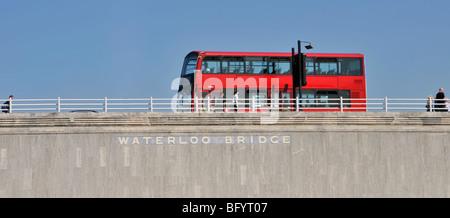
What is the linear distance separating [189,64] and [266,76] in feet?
13.1

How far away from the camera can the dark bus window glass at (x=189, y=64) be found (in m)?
29.5

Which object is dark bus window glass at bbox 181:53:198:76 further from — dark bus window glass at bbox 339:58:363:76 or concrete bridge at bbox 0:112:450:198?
dark bus window glass at bbox 339:58:363:76

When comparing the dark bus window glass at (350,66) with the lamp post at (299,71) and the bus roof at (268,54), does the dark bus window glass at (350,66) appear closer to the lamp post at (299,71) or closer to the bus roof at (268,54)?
the bus roof at (268,54)

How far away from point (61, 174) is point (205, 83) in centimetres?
882

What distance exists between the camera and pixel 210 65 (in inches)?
1148

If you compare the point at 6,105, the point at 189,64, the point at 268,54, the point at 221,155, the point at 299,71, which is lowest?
the point at 221,155

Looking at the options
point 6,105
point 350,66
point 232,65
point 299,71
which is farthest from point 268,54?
point 6,105

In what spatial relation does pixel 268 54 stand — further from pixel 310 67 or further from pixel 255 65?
pixel 310 67

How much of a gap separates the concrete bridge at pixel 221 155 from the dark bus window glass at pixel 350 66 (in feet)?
19.7

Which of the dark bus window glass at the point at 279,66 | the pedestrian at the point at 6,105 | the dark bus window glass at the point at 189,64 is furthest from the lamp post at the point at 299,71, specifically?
the pedestrian at the point at 6,105

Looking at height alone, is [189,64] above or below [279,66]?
above

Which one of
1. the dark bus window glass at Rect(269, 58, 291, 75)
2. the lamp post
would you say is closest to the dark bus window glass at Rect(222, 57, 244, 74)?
the dark bus window glass at Rect(269, 58, 291, 75)

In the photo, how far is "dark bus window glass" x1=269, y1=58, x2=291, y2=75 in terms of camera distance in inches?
1177
